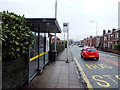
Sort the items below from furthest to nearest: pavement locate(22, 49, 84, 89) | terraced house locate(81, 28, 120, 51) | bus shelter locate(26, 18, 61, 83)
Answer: terraced house locate(81, 28, 120, 51), bus shelter locate(26, 18, 61, 83), pavement locate(22, 49, 84, 89)

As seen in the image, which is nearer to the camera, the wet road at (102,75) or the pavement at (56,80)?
the pavement at (56,80)

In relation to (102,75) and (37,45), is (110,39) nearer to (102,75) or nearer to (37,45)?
(102,75)

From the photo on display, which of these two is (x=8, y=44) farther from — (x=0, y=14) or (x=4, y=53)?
(x=0, y=14)

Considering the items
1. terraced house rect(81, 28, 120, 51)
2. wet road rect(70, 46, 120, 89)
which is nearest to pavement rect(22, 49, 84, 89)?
wet road rect(70, 46, 120, 89)

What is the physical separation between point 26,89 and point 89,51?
29.0 ft

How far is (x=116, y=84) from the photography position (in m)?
4.02

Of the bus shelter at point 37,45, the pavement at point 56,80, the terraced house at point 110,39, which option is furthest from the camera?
the terraced house at point 110,39

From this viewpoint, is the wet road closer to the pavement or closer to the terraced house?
the pavement

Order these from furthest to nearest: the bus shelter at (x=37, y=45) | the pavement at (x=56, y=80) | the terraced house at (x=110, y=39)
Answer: the terraced house at (x=110, y=39) → the bus shelter at (x=37, y=45) → the pavement at (x=56, y=80)

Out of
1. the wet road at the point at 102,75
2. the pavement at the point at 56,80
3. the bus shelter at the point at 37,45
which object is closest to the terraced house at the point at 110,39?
the wet road at the point at 102,75

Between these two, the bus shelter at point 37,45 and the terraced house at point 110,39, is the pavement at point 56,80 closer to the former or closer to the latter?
the bus shelter at point 37,45

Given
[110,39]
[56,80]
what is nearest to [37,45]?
[56,80]

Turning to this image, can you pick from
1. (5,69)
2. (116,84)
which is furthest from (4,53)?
(116,84)

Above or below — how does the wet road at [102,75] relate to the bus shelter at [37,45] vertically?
below
